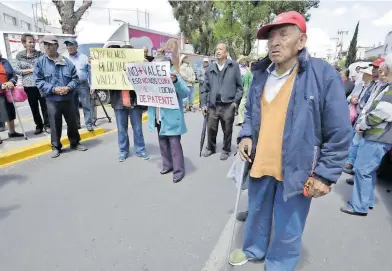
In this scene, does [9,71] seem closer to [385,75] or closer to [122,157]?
[122,157]

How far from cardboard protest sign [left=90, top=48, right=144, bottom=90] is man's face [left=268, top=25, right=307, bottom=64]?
9.41 ft

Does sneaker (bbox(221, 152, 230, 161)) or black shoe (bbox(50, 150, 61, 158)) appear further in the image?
A: sneaker (bbox(221, 152, 230, 161))

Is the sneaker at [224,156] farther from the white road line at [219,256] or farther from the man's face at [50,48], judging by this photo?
the man's face at [50,48]

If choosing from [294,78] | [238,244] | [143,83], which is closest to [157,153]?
[143,83]

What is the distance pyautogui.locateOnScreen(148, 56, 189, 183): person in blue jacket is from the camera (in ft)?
12.4

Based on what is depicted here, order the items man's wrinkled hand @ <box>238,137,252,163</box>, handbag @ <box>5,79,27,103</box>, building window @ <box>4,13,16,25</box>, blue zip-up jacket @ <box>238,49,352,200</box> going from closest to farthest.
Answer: blue zip-up jacket @ <box>238,49,352,200</box> → man's wrinkled hand @ <box>238,137,252,163</box> → handbag @ <box>5,79,27,103</box> → building window @ <box>4,13,16,25</box>

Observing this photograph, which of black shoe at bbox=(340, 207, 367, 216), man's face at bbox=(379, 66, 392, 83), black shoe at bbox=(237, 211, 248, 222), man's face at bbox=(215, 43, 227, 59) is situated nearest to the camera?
man's face at bbox=(379, 66, 392, 83)

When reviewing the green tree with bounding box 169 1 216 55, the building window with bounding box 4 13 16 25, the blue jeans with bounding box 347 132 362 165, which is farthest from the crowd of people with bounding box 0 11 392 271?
the building window with bounding box 4 13 16 25

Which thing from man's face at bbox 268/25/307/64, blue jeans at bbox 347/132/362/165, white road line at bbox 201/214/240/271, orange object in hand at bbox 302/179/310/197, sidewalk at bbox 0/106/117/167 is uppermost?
man's face at bbox 268/25/307/64

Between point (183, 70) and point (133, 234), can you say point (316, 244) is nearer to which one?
point (133, 234)

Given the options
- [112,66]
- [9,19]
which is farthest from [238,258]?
[9,19]

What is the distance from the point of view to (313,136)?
1770 millimetres

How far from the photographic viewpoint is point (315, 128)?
1775mm

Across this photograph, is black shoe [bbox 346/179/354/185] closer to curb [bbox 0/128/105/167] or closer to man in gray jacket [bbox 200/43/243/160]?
man in gray jacket [bbox 200/43/243/160]
